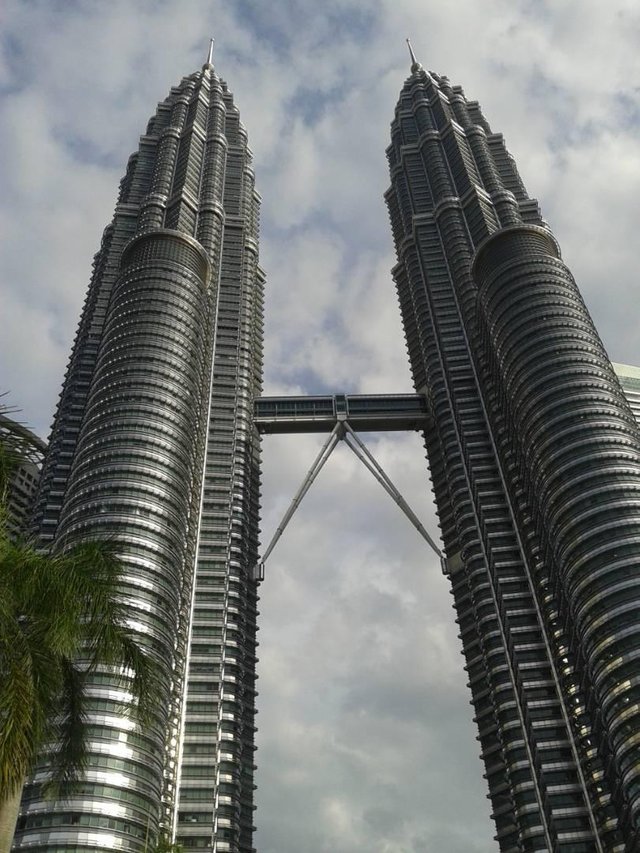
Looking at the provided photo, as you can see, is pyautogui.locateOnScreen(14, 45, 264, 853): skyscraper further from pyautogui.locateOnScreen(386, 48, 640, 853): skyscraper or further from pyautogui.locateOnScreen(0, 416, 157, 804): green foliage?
pyautogui.locateOnScreen(0, 416, 157, 804): green foliage

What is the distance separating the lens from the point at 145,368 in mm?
139875

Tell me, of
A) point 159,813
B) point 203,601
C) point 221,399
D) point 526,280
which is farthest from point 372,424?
point 159,813

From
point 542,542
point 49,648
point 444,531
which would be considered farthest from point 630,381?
point 49,648

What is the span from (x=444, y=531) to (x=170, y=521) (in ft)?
203

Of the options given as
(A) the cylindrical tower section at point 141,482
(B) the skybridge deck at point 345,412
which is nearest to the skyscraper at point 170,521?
(A) the cylindrical tower section at point 141,482

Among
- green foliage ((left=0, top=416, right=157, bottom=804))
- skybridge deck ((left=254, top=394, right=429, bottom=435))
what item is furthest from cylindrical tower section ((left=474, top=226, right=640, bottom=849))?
green foliage ((left=0, top=416, right=157, bottom=804))

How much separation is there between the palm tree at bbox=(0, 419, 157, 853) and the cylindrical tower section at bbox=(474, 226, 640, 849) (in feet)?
296

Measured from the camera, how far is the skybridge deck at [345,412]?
573 feet

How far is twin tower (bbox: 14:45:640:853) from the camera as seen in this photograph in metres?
101

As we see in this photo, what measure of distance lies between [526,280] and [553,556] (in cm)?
5623

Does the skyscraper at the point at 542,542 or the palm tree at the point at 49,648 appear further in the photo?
the skyscraper at the point at 542,542

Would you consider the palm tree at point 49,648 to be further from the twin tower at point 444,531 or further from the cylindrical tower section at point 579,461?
the cylindrical tower section at point 579,461

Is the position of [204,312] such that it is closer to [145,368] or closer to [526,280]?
[145,368]

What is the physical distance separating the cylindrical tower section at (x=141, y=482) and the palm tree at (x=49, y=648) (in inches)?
2202
